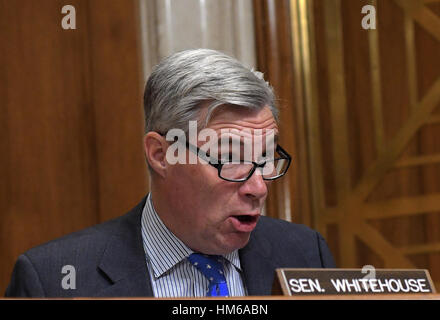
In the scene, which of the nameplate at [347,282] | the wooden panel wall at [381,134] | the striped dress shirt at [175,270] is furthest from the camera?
the wooden panel wall at [381,134]

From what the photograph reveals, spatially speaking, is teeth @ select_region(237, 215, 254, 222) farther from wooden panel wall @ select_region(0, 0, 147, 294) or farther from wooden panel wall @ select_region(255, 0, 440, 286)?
wooden panel wall @ select_region(255, 0, 440, 286)

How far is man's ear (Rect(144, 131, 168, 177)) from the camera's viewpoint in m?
1.73

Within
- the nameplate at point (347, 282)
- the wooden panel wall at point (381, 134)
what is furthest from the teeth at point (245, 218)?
the wooden panel wall at point (381, 134)

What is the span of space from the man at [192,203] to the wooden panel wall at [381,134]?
5.21ft

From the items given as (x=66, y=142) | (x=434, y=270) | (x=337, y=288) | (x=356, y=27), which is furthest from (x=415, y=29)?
(x=337, y=288)

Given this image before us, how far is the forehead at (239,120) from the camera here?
1.64 m

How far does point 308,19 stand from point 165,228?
1.74 m

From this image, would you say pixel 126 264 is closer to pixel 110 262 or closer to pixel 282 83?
pixel 110 262

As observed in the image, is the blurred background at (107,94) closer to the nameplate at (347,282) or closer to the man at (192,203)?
the man at (192,203)

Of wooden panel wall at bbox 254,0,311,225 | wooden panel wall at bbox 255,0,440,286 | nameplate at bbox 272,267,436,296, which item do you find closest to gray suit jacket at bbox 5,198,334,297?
Answer: nameplate at bbox 272,267,436,296

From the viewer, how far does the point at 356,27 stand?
3.31m

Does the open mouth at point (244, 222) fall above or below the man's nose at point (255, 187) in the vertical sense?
below

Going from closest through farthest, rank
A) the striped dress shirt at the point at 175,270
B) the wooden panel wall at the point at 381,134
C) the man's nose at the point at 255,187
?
the man's nose at the point at 255,187 → the striped dress shirt at the point at 175,270 → the wooden panel wall at the point at 381,134

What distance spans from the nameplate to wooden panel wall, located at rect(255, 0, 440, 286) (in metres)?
2.04
